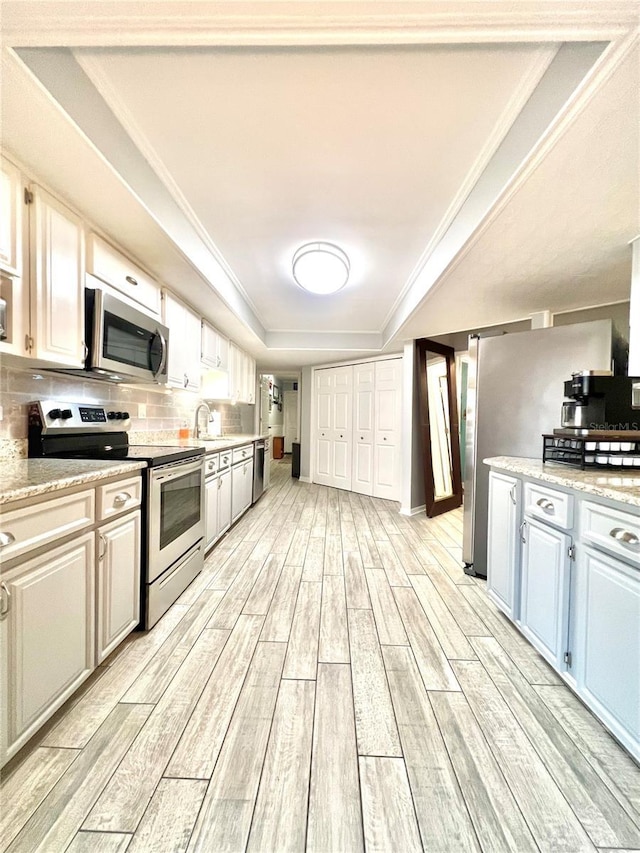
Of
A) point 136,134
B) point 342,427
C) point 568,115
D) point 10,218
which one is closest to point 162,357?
point 10,218

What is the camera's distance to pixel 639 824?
101 centimetres

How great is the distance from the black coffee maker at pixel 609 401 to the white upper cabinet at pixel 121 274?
277cm

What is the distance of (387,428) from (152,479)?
395cm

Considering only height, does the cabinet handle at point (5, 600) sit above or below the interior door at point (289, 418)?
below

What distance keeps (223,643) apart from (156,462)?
1023mm

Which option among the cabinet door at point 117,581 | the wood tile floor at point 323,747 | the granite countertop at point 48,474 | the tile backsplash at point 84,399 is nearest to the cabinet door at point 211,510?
the tile backsplash at point 84,399

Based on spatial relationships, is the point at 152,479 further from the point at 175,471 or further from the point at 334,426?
the point at 334,426

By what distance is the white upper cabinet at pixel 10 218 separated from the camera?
4.48 feet

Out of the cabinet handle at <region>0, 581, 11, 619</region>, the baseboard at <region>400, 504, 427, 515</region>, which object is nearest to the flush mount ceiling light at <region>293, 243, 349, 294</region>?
the cabinet handle at <region>0, 581, 11, 619</region>

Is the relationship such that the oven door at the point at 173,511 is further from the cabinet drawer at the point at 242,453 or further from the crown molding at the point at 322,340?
the crown molding at the point at 322,340

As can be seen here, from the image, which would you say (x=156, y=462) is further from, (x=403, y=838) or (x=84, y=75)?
(x=403, y=838)

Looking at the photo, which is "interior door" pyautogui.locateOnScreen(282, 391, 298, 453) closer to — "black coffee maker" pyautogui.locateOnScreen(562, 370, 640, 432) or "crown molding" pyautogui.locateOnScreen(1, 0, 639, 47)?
"black coffee maker" pyautogui.locateOnScreen(562, 370, 640, 432)

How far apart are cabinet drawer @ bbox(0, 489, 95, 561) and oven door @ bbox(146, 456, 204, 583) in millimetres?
491

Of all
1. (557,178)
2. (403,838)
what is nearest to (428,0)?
(557,178)
